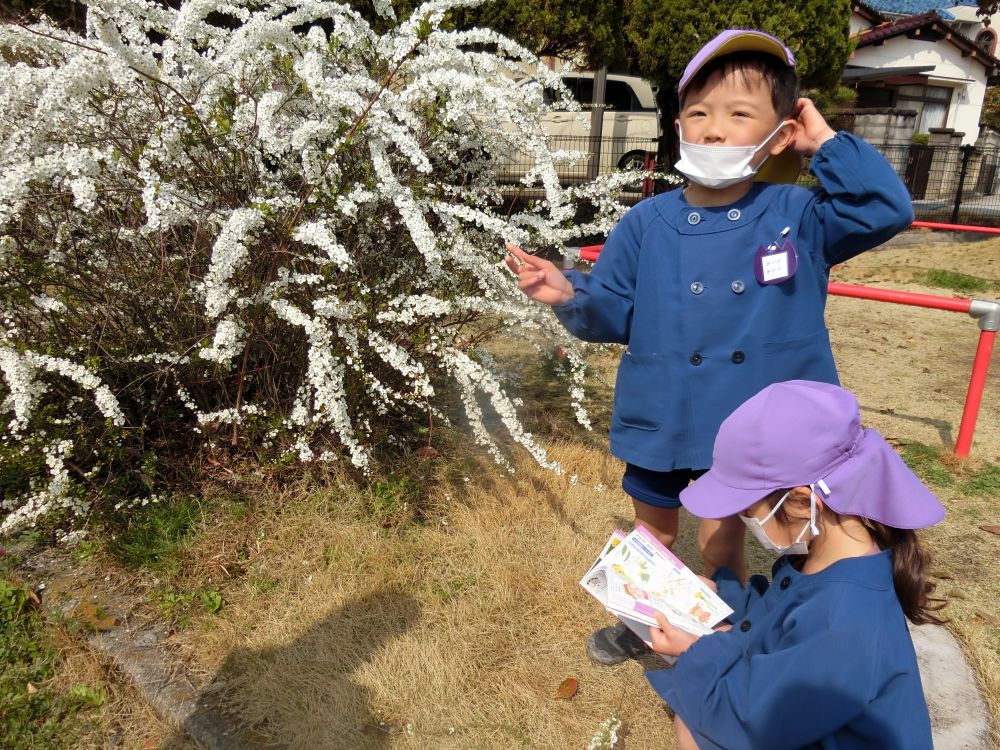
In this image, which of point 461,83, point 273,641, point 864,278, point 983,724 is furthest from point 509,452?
point 864,278

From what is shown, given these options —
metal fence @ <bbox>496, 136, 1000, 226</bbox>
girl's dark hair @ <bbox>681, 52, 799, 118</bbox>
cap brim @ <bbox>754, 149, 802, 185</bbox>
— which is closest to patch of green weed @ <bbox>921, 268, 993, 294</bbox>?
metal fence @ <bbox>496, 136, 1000, 226</bbox>

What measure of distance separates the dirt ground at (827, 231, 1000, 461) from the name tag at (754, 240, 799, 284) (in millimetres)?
2756

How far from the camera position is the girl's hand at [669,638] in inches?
60.2

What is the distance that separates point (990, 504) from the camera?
3273 millimetres

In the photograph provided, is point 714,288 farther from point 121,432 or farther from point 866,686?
point 121,432

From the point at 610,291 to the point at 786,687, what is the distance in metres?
1.05

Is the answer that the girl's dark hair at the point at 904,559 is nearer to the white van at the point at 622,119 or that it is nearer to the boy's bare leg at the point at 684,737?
the boy's bare leg at the point at 684,737

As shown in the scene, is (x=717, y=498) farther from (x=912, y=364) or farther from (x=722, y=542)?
(x=912, y=364)

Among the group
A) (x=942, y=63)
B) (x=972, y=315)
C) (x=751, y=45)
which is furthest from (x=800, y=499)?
(x=942, y=63)

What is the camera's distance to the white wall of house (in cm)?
2005

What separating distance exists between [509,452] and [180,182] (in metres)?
1.81

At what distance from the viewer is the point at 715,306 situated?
5.84 feet

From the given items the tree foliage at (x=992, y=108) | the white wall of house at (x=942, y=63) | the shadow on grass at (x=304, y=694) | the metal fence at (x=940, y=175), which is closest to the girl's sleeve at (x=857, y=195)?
the shadow on grass at (x=304, y=694)

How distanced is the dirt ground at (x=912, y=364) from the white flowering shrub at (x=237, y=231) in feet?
8.08
